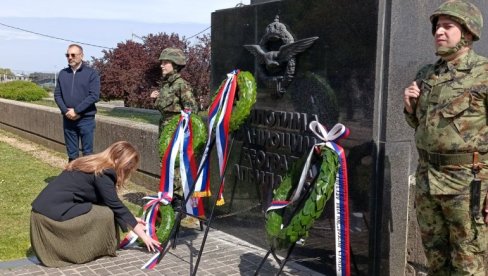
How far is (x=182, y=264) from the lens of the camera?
4789mm

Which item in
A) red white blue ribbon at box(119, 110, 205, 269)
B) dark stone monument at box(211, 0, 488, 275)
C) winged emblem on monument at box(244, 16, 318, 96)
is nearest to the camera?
dark stone monument at box(211, 0, 488, 275)

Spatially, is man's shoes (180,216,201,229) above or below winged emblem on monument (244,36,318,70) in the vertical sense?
below

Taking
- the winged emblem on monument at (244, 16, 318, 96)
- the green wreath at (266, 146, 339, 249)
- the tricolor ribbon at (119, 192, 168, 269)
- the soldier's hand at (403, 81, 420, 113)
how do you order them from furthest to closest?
1. the tricolor ribbon at (119, 192, 168, 269)
2. the winged emblem on monument at (244, 16, 318, 96)
3. the green wreath at (266, 146, 339, 249)
4. the soldier's hand at (403, 81, 420, 113)

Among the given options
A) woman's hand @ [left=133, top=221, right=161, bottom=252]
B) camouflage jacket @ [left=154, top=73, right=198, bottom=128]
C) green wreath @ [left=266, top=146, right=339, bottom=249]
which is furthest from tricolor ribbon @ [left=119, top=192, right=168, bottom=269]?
green wreath @ [left=266, top=146, right=339, bottom=249]

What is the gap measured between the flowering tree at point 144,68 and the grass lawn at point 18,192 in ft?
17.1

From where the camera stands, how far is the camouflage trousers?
3.02m

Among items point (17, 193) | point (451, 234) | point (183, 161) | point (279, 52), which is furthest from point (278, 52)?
point (17, 193)

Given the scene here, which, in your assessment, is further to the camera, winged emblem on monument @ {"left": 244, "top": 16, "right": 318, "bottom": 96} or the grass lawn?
the grass lawn

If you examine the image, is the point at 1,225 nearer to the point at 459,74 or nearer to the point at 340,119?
the point at 340,119

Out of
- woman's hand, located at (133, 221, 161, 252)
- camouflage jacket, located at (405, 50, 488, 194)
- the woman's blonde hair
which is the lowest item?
woman's hand, located at (133, 221, 161, 252)

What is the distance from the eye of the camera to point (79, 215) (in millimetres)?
4590

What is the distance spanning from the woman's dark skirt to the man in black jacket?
275cm

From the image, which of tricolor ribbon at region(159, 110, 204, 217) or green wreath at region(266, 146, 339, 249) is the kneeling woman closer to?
tricolor ribbon at region(159, 110, 204, 217)

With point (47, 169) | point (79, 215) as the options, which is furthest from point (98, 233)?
point (47, 169)
